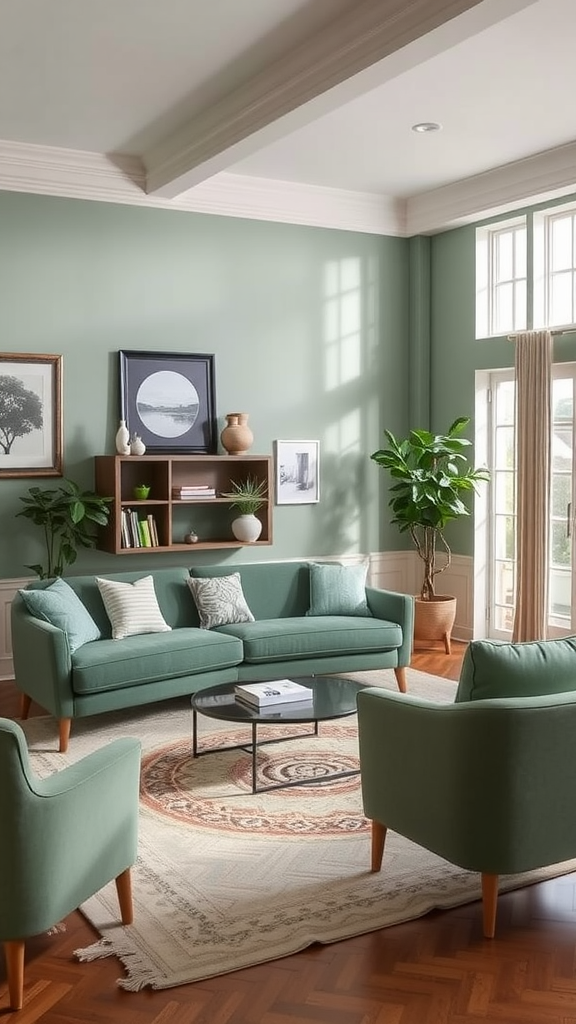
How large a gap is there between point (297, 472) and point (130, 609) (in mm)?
2419

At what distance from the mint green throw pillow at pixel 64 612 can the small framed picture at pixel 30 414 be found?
1.32 m

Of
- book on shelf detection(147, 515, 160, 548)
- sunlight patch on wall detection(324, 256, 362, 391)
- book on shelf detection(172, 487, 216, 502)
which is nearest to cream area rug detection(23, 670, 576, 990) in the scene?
book on shelf detection(147, 515, 160, 548)

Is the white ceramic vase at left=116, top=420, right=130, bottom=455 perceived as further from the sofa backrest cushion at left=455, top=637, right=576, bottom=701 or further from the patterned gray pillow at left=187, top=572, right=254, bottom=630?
the sofa backrest cushion at left=455, top=637, right=576, bottom=701

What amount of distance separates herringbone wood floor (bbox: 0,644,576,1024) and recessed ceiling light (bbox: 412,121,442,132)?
4724 mm

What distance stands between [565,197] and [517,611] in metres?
3.01

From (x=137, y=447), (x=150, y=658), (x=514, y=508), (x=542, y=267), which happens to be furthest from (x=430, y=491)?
(x=150, y=658)

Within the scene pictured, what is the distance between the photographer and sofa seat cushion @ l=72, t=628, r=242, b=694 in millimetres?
5363

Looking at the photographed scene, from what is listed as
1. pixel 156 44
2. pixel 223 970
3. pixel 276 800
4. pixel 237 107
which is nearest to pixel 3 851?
pixel 223 970

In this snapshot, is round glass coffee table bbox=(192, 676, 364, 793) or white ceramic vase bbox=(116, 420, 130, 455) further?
white ceramic vase bbox=(116, 420, 130, 455)

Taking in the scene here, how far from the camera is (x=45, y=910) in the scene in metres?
2.91

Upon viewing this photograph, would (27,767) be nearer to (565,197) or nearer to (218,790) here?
(218,790)

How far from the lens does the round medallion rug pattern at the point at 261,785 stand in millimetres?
4305

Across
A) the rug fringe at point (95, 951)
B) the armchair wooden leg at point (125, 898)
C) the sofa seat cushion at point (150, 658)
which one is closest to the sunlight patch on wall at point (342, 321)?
the sofa seat cushion at point (150, 658)

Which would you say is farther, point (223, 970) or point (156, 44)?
point (156, 44)
